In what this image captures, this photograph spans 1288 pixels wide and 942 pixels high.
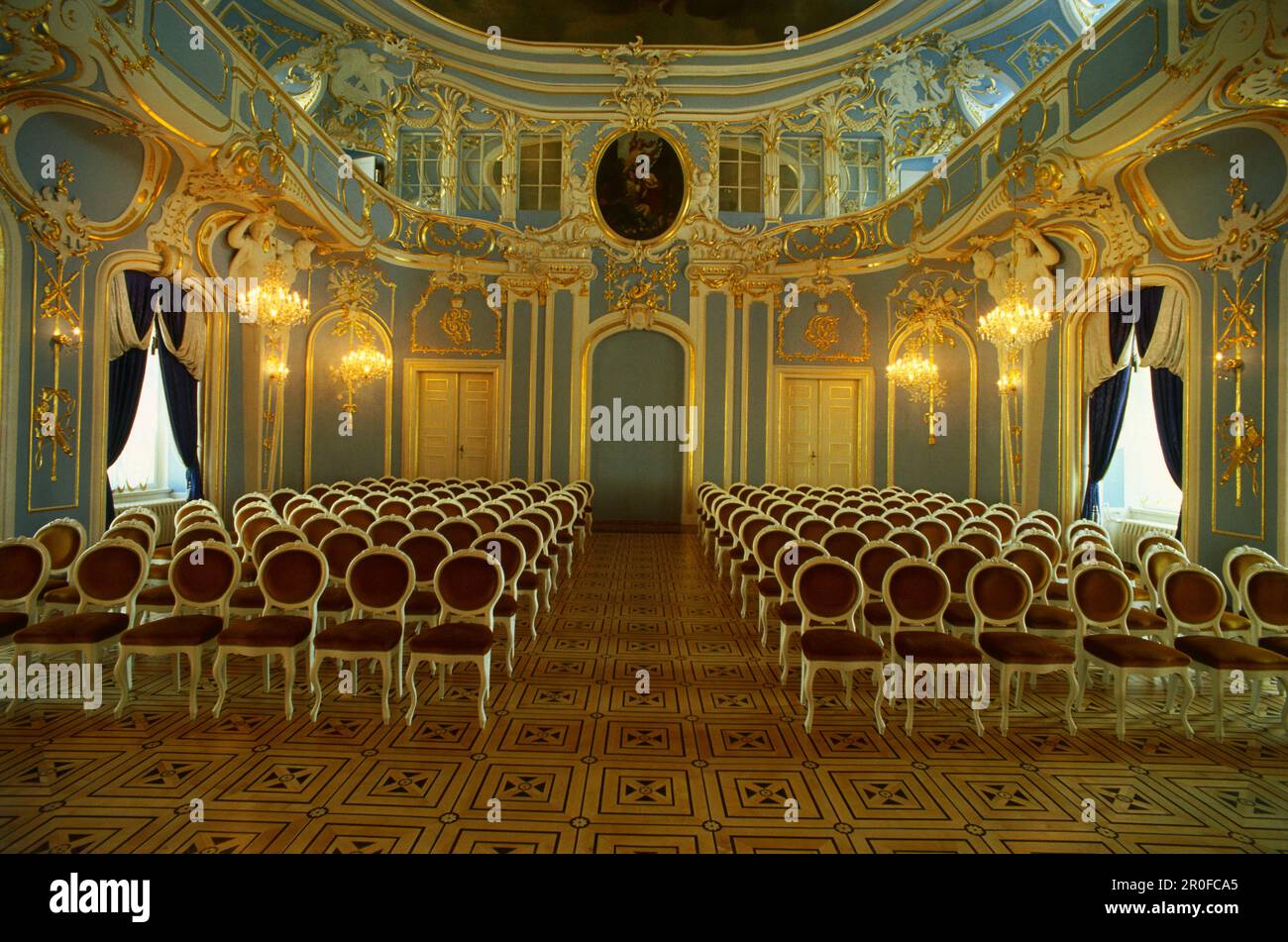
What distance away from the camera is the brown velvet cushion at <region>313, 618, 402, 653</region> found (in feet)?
11.6

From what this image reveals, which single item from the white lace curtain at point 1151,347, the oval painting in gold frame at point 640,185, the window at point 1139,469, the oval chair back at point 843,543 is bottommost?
the oval chair back at point 843,543

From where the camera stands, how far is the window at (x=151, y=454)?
8.00 metres

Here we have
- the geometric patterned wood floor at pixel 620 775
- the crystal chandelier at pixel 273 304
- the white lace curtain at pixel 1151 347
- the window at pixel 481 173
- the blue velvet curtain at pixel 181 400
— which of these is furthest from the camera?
the window at pixel 481 173

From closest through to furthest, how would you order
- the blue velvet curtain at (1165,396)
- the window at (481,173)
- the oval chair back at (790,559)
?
the oval chair back at (790,559), the blue velvet curtain at (1165,396), the window at (481,173)

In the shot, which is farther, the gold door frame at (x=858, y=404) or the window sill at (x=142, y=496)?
the gold door frame at (x=858, y=404)

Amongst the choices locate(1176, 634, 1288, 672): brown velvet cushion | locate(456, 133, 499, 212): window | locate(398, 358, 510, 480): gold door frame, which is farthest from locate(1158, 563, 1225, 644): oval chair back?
→ locate(456, 133, 499, 212): window

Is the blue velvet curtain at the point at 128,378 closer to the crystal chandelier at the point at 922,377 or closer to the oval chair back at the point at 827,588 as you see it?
the oval chair back at the point at 827,588

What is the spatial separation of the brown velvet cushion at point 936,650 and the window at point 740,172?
1055cm

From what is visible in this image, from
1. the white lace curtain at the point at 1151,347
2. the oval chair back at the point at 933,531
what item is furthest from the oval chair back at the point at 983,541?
the white lace curtain at the point at 1151,347

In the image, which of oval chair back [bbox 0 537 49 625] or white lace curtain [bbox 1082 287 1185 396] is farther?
white lace curtain [bbox 1082 287 1185 396]

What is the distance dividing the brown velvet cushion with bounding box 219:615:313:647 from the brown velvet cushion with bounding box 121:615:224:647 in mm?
86

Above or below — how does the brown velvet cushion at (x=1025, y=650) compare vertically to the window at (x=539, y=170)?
below

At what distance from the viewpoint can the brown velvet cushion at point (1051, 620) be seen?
4191 mm

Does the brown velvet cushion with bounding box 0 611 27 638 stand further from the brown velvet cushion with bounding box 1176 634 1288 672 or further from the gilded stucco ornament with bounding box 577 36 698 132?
the gilded stucco ornament with bounding box 577 36 698 132
